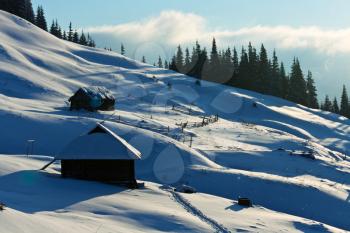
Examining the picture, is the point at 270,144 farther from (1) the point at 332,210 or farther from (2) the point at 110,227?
(2) the point at 110,227

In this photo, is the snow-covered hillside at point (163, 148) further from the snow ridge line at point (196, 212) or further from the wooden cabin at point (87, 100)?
the wooden cabin at point (87, 100)

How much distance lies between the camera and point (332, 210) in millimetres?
33344

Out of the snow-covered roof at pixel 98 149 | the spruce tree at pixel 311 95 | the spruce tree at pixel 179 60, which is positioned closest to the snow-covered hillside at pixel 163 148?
the snow-covered roof at pixel 98 149

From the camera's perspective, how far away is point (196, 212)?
2519 centimetres

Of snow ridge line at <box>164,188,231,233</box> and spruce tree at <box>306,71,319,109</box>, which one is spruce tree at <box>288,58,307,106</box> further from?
snow ridge line at <box>164,188,231,233</box>

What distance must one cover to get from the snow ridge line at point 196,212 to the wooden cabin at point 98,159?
2.95 metres

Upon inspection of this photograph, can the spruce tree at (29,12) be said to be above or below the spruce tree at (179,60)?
above

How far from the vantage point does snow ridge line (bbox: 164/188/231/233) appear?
22.3 metres

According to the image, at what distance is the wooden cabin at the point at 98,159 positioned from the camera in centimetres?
3023

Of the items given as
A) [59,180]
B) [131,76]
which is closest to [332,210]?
[59,180]

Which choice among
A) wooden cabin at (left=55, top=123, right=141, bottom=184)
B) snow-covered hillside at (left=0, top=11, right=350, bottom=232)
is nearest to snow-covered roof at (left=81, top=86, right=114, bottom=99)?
snow-covered hillside at (left=0, top=11, right=350, bottom=232)

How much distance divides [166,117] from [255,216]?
3474 centimetres

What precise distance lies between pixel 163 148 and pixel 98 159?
12156 mm

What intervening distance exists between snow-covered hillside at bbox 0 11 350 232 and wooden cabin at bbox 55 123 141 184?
1479mm
